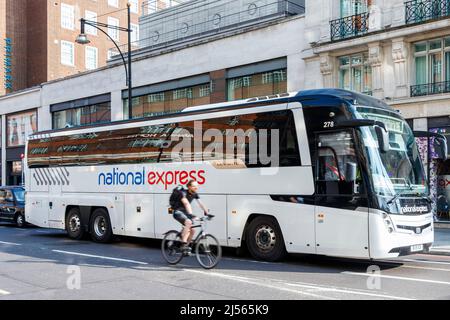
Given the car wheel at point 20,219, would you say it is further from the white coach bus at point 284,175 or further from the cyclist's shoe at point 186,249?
the cyclist's shoe at point 186,249

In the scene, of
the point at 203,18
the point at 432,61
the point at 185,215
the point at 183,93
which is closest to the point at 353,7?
the point at 432,61

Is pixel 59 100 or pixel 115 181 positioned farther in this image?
pixel 59 100

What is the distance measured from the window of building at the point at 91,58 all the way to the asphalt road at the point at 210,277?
42.8 metres

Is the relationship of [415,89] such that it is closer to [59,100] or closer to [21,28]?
[59,100]

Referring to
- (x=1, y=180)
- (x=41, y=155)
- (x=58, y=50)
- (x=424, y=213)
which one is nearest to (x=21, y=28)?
(x=58, y=50)

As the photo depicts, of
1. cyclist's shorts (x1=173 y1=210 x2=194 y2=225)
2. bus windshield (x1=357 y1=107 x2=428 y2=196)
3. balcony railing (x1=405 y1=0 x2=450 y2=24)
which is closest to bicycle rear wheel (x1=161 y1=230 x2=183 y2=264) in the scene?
cyclist's shorts (x1=173 y1=210 x2=194 y2=225)

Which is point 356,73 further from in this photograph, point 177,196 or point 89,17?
point 89,17

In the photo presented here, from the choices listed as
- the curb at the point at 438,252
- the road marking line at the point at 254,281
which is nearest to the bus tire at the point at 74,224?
the road marking line at the point at 254,281

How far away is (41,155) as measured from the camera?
62.5ft

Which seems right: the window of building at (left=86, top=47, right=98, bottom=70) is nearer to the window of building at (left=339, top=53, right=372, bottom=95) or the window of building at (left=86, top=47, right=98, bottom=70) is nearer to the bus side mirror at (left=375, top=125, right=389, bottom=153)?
the window of building at (left=339, top=53, right=372, bottom=95)

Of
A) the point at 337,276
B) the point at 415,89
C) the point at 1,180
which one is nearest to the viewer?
the point at 337,276

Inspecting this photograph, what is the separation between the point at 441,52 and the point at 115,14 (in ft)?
145

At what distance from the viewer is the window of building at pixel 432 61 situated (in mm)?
19844

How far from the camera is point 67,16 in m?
53.1
